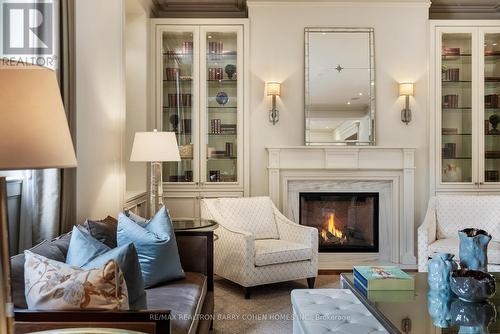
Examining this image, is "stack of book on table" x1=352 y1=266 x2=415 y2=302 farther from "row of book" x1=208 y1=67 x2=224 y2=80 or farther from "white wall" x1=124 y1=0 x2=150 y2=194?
"row of book" x1=208 y1=67 x2=224 y2=80

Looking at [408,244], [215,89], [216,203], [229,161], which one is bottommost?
[408,244]

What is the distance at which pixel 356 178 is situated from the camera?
14.7 feet

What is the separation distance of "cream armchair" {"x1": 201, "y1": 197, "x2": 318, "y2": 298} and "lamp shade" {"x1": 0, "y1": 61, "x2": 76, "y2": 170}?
246cm

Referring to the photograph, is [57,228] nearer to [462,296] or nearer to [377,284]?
[377,284]

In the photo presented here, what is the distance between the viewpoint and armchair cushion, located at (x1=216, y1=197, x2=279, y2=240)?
3992mm

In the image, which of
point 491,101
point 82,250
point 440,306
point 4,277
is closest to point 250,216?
point 440,306

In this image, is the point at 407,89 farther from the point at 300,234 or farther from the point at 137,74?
the point at 137,74

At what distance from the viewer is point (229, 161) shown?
180 inches

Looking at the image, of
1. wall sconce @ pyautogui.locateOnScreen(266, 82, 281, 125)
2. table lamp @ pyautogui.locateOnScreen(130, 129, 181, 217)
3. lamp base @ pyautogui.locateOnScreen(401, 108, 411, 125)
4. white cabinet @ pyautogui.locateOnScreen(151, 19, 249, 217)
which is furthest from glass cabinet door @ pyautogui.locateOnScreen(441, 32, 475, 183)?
table lamp @ pyautogui.locateOnScreen(130, 129, 181, 217)

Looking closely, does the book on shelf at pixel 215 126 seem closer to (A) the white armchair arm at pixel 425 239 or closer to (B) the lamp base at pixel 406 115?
(B) the lamp base at pixel 406 115

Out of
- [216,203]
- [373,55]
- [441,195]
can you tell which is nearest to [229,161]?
[216,203]

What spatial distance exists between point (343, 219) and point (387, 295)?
2.47m

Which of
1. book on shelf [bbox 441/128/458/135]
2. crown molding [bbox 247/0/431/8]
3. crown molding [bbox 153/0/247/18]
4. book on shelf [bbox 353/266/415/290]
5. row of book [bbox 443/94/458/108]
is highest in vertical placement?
crown molding [bbox 153/0/247/18]

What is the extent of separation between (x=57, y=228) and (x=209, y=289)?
1.06m
